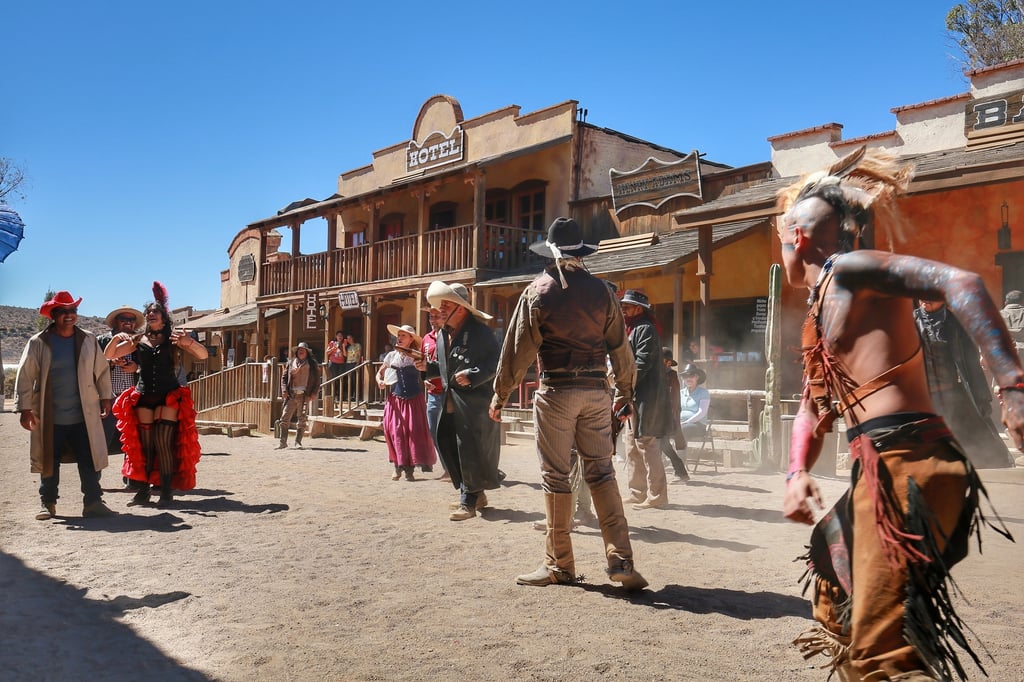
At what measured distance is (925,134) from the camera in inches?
494

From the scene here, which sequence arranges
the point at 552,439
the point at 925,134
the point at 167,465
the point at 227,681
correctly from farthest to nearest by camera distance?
1. the point at 925,134
2. the point at 167,465
3. the point at 552,439
4. the point at 227,681

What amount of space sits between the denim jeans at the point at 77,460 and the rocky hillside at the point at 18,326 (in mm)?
63769

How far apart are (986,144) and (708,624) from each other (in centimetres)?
1008

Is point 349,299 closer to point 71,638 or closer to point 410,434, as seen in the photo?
point 410,434

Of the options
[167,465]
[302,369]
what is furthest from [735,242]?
[167,465]

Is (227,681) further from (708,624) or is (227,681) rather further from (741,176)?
(741,176)

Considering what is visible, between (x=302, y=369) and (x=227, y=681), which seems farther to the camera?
(x=302, y=369)

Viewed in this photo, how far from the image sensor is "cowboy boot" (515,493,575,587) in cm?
447

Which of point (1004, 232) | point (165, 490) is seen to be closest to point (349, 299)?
point (165, 490)

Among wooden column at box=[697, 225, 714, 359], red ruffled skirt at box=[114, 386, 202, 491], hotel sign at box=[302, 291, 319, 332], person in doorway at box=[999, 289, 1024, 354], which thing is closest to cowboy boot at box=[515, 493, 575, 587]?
red ruffled skirt at box=[114, 386, 202, 491]

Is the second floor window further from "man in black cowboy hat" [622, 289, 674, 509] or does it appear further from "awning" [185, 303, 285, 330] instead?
"man in black cowboy hat" [622, 289, 674, 509]

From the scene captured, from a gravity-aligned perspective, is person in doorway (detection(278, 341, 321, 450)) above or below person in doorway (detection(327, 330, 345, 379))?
below

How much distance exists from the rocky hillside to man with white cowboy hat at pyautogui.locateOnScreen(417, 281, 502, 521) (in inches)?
2570

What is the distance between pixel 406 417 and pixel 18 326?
74060mm
